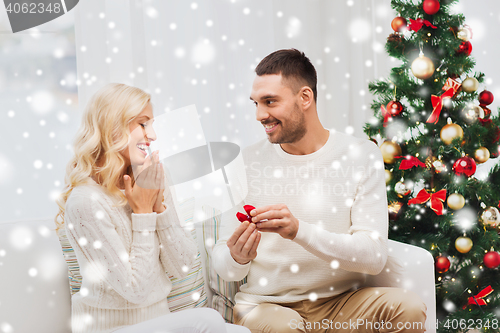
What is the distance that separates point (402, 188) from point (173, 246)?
39.4 inches

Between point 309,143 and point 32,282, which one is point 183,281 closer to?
point 32,282

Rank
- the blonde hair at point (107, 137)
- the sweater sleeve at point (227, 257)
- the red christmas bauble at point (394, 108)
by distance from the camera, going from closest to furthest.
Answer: the blonde hair at point (107, 137) → the sweater sleeve at point (227, 257) → the red christmas bauble at point (394, 108)

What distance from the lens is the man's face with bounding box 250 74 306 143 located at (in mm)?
1344

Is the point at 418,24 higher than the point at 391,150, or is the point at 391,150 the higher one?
the point at 418,24

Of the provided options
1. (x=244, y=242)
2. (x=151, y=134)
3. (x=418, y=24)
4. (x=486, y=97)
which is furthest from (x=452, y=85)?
(x=151, y=134)

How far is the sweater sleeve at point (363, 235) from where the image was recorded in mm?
1164

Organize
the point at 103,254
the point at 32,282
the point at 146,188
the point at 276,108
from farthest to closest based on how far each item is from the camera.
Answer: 1. the point at 276,108
2. the point at 32,282
3. the point at 146,188
4. the point at 103,254

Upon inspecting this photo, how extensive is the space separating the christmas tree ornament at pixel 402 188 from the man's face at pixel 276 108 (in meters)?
0.59

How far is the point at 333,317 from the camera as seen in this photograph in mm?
1262

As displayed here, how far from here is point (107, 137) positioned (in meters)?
1.15

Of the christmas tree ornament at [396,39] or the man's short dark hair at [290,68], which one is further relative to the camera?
the christmas tree ornament at [396,39]

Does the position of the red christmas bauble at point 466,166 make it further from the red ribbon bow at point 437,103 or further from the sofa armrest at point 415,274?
the sofa armrest at point 415,274

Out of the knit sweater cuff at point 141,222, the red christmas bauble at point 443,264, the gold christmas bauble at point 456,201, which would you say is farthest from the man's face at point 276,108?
the red christmas bauble at point 443,264

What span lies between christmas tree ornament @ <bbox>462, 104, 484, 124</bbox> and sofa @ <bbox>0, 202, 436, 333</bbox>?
0.64 metres
